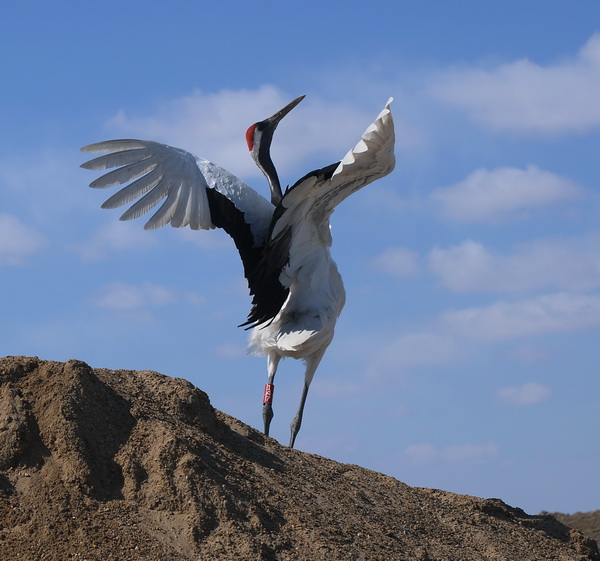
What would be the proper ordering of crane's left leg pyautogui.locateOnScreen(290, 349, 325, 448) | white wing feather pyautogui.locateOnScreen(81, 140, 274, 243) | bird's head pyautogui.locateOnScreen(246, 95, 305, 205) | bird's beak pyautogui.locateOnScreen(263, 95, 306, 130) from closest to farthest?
white wing feather pyautogui.locateOnScreen(81, 140, 274, 243)
crane's left leg pyautogui.locateOnScreen(290, 349, 325, 448)
bird's head pyautogui.locateOnScreen(246, 95, 305, 205)
bird's beak pyautogui.locateOnScreen(263, 95, 306, 130)

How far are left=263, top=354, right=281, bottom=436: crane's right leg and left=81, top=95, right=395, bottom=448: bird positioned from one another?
0.01 m

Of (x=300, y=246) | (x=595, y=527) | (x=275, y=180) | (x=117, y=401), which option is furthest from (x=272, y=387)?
(x=595, y=527)

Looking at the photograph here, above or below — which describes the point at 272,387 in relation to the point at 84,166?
below

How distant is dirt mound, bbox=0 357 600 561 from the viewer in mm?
7414

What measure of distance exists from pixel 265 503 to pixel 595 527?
8.73 meters

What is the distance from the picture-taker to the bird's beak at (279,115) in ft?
46.0

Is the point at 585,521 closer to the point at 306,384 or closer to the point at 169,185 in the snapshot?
Answer: the point at 306,384

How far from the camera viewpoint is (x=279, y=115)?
14.0 metres

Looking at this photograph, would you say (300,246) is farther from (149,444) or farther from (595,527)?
(595,527)

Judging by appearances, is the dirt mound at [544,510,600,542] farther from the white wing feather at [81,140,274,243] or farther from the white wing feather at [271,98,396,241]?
the white wing feather at [81,140,274,243]

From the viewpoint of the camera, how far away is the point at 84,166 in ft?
36.8

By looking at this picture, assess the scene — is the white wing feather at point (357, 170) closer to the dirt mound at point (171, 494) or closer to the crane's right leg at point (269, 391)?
the crane's right leg at point (269, 391)

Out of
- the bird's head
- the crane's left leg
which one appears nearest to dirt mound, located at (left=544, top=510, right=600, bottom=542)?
the crane's left leg

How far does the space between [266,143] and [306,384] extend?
144 inches
